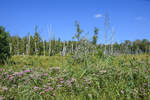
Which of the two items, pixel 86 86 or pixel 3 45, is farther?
pixel 3 45

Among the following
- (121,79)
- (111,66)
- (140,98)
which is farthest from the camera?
(111,66)

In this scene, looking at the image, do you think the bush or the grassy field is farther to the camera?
the bush

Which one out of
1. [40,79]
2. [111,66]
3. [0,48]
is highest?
[0,48]

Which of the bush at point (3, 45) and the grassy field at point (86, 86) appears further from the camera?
the bush at point (3, 45)

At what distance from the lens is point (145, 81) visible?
299 cm

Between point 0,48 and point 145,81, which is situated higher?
point 0,48

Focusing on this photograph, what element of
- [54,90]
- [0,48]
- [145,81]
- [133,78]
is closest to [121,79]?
[133,78]

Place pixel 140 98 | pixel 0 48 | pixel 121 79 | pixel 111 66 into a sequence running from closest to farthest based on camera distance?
1. pixel 140 98
2. pixel 121 79
3. pixel 111 66
4. pixel 0 48

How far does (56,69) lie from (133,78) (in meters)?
1.76

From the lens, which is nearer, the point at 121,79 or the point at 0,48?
the point at 121,79

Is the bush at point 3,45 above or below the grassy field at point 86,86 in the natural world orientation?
Answer: above

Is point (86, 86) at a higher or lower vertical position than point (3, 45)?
lower

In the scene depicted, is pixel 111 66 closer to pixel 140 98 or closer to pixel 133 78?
pixel 133 78

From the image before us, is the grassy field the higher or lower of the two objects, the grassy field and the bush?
the lower
